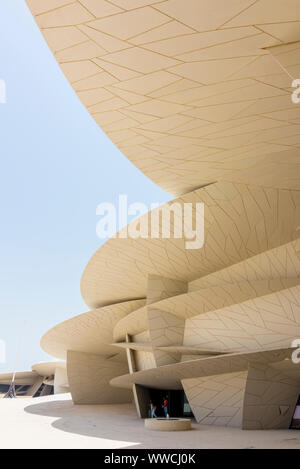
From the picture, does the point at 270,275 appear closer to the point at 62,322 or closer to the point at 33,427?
the point at 33,427

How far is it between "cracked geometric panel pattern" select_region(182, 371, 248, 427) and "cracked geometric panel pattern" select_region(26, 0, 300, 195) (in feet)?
30.7

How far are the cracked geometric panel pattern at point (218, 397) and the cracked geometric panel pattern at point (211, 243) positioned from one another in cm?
428

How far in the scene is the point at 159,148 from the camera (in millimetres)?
7105

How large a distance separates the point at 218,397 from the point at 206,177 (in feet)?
32.2

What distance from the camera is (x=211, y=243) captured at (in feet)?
44.3

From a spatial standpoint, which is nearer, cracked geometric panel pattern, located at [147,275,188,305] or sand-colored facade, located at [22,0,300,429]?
sand-colored facade, located at [22,0,300,429]

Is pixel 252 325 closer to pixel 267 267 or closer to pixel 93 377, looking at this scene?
pixel 267 267

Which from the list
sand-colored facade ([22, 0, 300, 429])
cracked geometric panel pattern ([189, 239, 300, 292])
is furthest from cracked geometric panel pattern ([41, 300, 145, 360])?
cracked geometric panel pattern ([189, 239, 300, 292])

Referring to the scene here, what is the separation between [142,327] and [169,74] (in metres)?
15.8

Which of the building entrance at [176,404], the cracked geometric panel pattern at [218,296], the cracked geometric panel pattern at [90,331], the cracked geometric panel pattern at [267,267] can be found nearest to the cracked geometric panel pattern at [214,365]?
the cracked geometric panel pattern at [218,296]

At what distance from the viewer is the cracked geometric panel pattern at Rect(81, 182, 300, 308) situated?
10469mm

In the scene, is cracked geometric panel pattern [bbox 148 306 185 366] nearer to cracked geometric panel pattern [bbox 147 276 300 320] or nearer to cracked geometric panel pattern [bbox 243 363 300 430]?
cracked geometric panel pattern [bbox 147 276 300 320]

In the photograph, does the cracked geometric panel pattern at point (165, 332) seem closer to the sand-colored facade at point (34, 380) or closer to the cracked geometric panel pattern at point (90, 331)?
the cracked geometric panel pattern at point (90, 331)

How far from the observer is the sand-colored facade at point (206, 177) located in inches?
181
